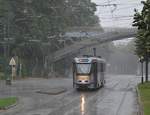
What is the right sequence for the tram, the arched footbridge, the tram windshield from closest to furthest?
1. the tram
2. the tram windshield
3. the arched footbridge

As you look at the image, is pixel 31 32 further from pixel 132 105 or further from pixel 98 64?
pixel 132 105

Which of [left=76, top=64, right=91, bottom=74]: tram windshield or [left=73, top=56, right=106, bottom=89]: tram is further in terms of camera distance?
[left=76, top=64, right=91, bottom=74]: tram windshield

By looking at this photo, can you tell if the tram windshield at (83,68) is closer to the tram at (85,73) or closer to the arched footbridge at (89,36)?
the tram at (85,73)

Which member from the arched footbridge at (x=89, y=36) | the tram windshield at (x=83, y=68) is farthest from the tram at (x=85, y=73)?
the arched footbridge at (x=89, y=36)

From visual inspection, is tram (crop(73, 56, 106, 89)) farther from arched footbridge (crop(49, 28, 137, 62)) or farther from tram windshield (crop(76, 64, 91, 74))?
arched footbridge (crop(49, 28, 137, 62))

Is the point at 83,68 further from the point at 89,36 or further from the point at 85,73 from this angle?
the point at 89,36

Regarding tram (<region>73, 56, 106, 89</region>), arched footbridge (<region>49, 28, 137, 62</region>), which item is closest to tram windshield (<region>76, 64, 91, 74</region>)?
tram (<region>73, 56, 106, 89</region>)

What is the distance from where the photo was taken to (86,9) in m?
107

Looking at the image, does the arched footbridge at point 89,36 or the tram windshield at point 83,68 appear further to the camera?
the arched footbridge at point 89,36

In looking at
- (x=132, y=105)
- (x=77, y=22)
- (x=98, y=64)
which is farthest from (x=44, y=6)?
(x=132, y=105)

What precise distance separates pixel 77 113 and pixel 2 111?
4.72 m

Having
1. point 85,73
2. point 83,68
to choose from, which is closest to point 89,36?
point 83,68

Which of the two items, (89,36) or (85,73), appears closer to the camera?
(85,73)

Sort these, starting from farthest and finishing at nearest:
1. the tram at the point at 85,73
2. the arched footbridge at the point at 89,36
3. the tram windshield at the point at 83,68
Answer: the arched footbridge at the point at 89,36
the tram windshield at the point at 83,68
the tram at the point at 85,73
